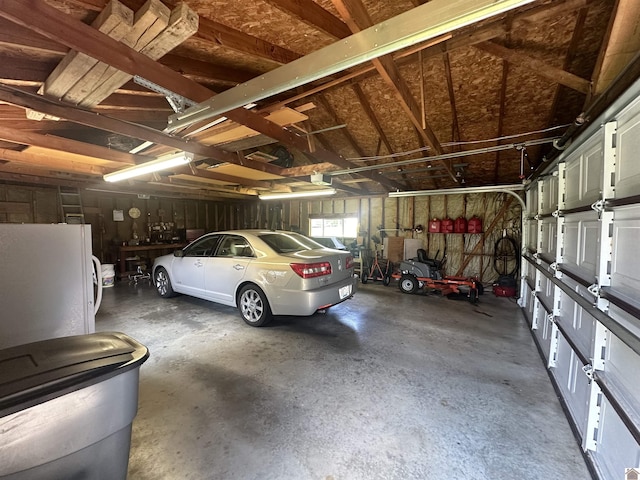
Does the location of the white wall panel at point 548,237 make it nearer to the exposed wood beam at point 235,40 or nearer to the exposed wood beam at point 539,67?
the exposed wood beam at point 539,67

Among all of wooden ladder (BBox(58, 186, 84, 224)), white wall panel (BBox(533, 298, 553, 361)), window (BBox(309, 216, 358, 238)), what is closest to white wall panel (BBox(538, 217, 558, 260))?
white wall panel (BBox(533, 298, 553, 361))

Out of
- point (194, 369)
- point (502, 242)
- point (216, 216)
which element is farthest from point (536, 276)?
point (216, 216)

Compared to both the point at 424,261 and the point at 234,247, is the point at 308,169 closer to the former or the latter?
the point at 234,247

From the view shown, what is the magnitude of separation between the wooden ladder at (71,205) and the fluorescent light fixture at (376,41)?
761 cm

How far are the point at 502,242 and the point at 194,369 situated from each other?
7312 mm

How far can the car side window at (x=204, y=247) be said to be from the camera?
470cm

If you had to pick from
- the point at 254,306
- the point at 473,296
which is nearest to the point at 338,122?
the point at 254,306

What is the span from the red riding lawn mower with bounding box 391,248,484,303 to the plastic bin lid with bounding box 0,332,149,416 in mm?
5816

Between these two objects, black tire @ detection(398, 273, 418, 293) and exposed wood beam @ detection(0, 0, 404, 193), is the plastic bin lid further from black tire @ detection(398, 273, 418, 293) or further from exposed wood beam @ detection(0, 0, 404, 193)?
black tire @ detection(398, 273, 418, 293)

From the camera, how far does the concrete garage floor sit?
1745mm

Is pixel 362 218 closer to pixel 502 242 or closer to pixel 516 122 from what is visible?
pixel 502 242

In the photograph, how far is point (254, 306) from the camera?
13.1 feet

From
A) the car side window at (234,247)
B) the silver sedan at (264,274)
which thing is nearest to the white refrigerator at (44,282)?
the silver sedan at (264,274)

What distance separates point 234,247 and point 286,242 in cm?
85
